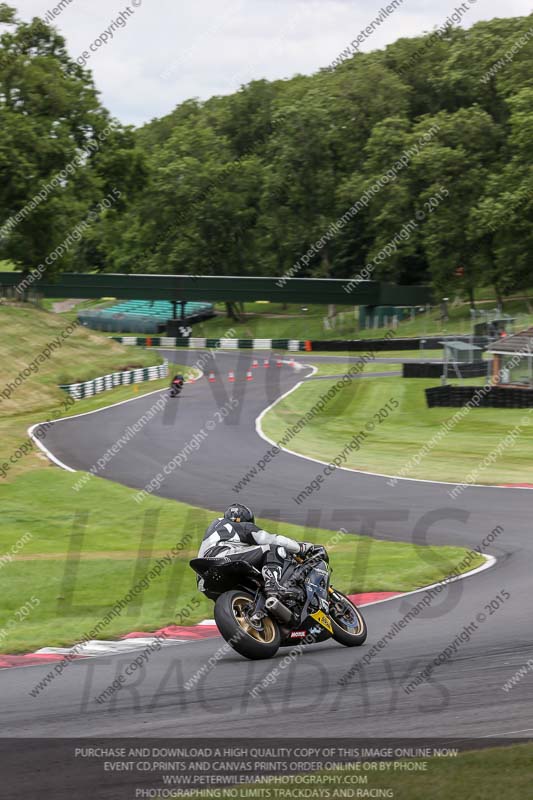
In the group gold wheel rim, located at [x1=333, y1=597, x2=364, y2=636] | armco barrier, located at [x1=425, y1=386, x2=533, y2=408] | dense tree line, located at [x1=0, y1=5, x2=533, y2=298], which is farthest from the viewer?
dense tree line, located at [x1=0, y1=5, x2=533, y2=298]

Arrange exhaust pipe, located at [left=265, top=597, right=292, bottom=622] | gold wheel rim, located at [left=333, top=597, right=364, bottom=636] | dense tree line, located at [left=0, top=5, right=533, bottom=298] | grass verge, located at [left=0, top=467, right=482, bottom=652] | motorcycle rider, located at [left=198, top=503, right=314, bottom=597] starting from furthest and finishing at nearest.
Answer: dense tree line, located at [left=0, top=5, right=533, bottom=298] < grass verge, located at [left=0, top=467, right=482, bottom=652] < gold wheel rim, located at [left=333, top=597, right=364, bottom=636] < motorcycle rider, located at [left=198, top=503, right=314, bottom=597] < exhaust pipe, located at [left=265, top=597, right=292, bottom=622]

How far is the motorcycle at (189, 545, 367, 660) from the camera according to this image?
951 cm

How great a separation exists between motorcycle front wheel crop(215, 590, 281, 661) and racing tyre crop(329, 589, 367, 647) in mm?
735

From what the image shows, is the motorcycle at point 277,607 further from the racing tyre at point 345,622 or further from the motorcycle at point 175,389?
the motorcycle at point 175,389

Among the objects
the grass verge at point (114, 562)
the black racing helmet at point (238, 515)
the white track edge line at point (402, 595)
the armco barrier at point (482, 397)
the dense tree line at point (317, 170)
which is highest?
the dense tree line at point (317, 170)

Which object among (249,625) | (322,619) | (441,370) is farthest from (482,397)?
(249,625)

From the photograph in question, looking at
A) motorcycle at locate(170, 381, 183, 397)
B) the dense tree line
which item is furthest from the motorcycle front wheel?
the dense tree line

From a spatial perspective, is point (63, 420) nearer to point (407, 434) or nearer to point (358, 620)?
point (407, 434)

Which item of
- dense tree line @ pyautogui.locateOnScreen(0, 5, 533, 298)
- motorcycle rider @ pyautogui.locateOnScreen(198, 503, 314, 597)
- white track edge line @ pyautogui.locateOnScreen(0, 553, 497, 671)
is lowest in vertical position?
white track edge line @ pyautogui.locateOnScreen(0, 553, 497, 671)

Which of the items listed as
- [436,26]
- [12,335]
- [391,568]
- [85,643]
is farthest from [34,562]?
[436,26]

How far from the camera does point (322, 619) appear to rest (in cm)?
1016

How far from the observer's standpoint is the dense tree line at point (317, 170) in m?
56.8

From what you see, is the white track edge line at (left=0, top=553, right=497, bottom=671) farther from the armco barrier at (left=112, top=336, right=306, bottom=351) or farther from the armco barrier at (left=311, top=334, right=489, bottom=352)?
the armco barrier at (left=112, top=336, right=306, bottom=351)

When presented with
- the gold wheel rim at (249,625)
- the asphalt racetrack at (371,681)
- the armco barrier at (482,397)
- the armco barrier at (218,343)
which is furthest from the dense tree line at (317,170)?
the gold wheel rim at (249,625)
